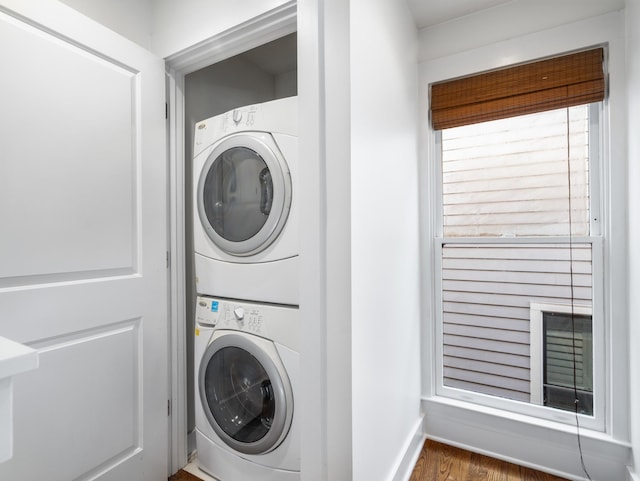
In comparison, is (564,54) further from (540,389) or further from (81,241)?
(81,241)

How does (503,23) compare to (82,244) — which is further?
(503,23)

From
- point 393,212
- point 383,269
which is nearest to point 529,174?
point 393,212

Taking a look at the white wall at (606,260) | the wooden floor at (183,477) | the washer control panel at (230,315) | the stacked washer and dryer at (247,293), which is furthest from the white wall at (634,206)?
the wooden floor at (183,477)

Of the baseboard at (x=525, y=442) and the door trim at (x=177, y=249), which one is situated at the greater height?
the door trim at (x=177, y=249)

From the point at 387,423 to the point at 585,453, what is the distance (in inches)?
41.6

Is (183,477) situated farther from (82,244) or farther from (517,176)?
(517,176)

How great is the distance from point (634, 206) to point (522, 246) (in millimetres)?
502

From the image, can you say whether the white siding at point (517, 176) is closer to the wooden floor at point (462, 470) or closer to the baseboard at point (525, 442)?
the baseboard at point (525, 442)

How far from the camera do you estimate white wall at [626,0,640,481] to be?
135cm

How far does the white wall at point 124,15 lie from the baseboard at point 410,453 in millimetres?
2411

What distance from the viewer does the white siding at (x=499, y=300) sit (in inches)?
67.4

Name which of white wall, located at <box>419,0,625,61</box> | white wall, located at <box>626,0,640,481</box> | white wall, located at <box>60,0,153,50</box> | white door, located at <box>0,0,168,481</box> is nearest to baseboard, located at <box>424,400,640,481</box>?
white wall, located at <box>626,0,640,481</box>

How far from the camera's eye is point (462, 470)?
5.44 ft

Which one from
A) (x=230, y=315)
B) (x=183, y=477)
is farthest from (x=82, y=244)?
(x=183, y=477)
